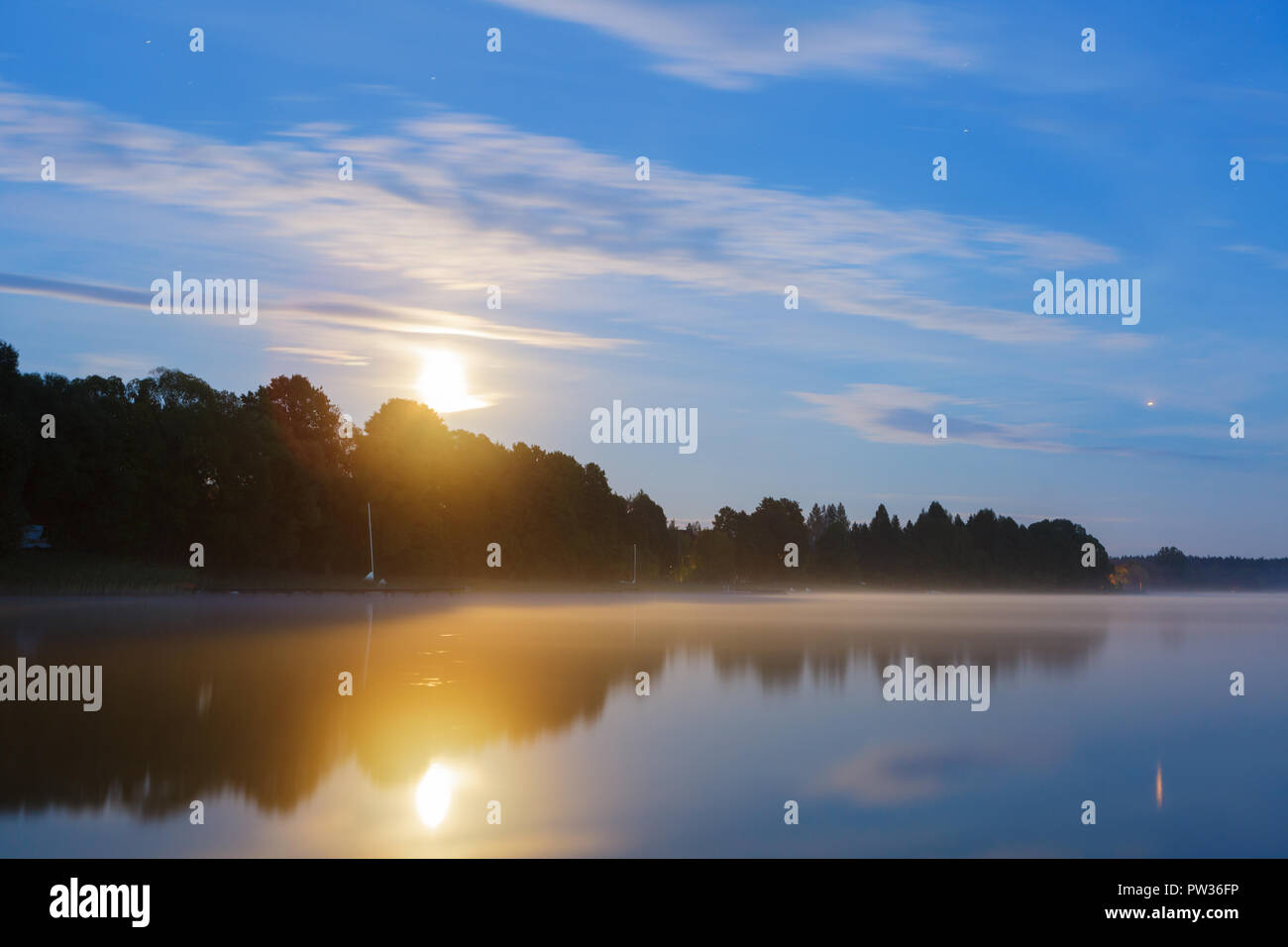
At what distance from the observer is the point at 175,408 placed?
2923 inches

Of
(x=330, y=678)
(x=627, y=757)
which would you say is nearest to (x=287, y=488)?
(x=330, y=678)

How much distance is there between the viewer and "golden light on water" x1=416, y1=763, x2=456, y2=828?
10055mm

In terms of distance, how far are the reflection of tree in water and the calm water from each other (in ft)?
0.25

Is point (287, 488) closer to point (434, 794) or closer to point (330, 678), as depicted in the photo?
point (330, 678)

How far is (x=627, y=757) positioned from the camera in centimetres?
1308

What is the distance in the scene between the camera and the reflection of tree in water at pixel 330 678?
469 inches

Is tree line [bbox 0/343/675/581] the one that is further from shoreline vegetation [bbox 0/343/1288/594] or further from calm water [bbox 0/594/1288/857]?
calm water [bbox 0/594/1288/857]

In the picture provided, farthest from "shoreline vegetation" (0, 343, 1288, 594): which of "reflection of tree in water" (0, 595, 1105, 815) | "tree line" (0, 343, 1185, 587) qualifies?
"reflection of tree in water" (0, 595, 1105, 815)

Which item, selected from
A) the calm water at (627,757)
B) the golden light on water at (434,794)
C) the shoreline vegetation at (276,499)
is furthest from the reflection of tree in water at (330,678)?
the shoreline vegetation at (276,499)

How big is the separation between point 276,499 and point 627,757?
231 feet

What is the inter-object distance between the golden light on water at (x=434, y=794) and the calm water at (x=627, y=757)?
0.15 feet

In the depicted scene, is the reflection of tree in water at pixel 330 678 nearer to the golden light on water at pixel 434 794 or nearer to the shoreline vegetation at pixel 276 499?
the golden light on water at pixel 434 794
